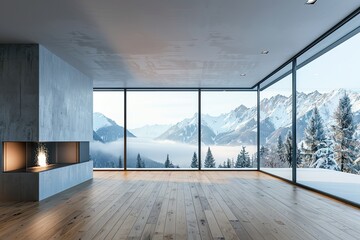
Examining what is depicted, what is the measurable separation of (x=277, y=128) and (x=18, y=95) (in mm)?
5818

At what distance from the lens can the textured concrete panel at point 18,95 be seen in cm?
488

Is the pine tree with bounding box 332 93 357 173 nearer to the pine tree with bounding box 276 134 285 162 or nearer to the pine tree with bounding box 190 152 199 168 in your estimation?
the pine tree with bounding box 276 134 285 162

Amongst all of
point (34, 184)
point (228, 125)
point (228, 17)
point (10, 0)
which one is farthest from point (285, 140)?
point (10, 0)

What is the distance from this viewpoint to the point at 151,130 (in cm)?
980

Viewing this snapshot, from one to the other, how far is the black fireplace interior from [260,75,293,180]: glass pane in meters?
4.56

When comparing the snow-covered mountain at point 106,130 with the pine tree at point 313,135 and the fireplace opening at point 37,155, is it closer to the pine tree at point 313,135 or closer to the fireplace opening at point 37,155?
the fireplace opening at point 37,155

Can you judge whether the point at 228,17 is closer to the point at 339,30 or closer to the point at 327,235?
the point at 339,30

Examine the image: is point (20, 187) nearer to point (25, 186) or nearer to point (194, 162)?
point (25, 186)

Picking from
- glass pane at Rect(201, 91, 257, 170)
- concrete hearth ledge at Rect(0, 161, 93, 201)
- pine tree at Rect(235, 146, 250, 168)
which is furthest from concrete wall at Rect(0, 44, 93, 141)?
Answer: pine tree at Rect(235, 146, 250, 168)

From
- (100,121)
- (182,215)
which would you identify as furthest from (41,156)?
(100,121)

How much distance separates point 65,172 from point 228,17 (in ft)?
13.1

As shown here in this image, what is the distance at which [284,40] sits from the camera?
16.3ft

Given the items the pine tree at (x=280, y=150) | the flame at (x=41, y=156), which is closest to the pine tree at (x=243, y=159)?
the pine tree at (x=280, y=150)

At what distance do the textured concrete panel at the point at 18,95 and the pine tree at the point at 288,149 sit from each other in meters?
4.96
